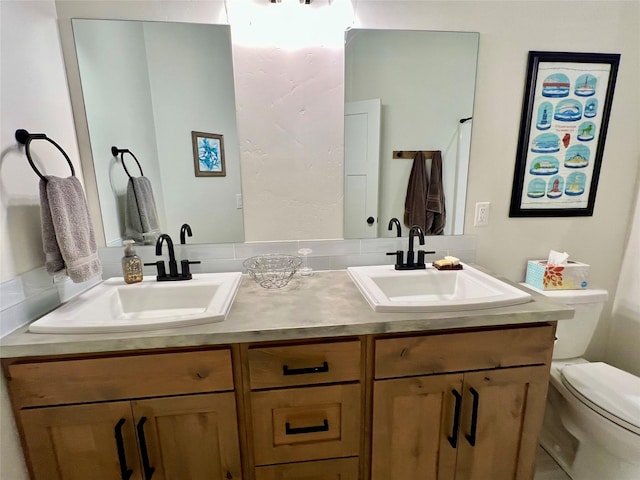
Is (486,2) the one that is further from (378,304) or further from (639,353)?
(639,353)

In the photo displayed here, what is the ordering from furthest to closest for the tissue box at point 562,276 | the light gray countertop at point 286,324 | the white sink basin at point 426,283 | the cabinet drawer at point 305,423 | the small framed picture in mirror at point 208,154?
the tissue box at point 562,276 → the small framed picture in mirror at point 208,154 → the white sink basin at point 426,283 → the cabinet drawer at point 305,423 → the light gray countertop at point 286,324

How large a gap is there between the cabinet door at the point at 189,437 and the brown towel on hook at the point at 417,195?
1.06 metres

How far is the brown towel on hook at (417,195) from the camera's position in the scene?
4.63ft

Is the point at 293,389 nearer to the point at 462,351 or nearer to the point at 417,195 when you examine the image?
the point at 462,351

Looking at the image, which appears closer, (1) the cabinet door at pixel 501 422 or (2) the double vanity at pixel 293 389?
(2) the double vanity at pixel 293 389

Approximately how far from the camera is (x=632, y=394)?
45.6 inches

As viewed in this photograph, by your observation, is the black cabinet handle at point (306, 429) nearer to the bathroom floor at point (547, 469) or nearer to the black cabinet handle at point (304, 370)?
the black cabinet handle at point (304, 370)

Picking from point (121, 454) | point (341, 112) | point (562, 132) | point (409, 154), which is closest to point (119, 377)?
point (121, 454)

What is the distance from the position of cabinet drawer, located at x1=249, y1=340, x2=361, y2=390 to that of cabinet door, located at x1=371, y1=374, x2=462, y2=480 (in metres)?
0.13

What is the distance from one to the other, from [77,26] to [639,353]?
9.42 ft

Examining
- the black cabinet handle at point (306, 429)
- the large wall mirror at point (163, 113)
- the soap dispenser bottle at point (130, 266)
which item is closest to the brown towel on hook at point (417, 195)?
the large wall mirror at point (163, 113)

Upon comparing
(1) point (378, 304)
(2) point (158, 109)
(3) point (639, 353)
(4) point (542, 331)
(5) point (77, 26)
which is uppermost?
(5) point (77, 26)

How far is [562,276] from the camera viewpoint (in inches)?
55.0

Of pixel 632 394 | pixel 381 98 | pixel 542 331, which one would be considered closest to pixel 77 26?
pixel 381 98
